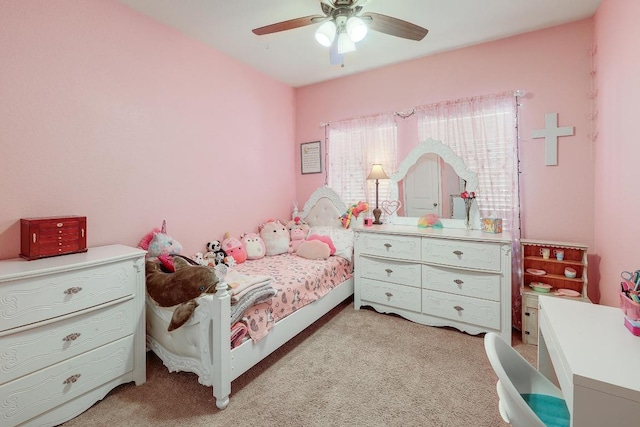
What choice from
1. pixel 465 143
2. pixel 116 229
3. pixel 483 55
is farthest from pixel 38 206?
pixel 483 55

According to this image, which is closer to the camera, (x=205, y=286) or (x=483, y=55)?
(x=205, y=286)

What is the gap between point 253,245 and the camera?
3.23 m

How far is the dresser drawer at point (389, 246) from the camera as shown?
2834 mm

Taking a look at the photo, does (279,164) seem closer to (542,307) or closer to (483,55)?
(483,55)

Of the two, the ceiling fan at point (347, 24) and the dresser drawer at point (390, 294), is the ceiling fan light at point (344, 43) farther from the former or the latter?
the dresser drawer at point (390, 294)

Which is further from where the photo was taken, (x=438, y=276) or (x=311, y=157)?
(x=311, y=157)

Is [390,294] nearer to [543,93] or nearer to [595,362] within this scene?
[595,362]

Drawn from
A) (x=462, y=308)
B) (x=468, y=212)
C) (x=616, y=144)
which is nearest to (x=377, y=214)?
(x=468, y=212)

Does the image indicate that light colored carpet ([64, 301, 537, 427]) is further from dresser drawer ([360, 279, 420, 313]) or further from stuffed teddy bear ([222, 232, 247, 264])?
stuffed teddy bear ([222, 232, 247, 264])

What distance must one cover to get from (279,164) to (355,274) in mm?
1793

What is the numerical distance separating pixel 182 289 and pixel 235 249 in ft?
3.88

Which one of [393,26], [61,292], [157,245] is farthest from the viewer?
[157,245]

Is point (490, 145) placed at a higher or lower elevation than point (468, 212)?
higher

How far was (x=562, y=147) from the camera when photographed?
8.64 feet
